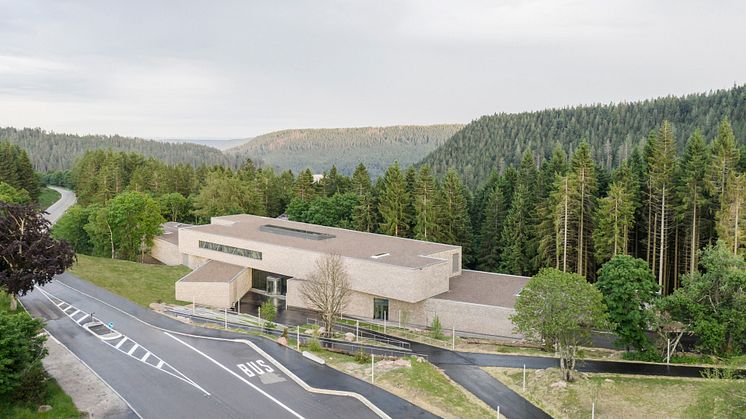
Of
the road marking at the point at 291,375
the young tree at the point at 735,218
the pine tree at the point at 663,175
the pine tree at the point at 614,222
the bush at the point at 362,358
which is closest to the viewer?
the road marking at the point at 291,375

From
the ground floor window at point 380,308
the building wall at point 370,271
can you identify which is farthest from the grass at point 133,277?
the ground floor window at point 380,308

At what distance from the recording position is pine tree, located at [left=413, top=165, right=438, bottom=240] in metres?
67.9

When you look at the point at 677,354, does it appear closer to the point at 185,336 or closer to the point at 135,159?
the point at 185,336

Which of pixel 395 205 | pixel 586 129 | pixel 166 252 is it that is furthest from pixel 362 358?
pixel 586 129

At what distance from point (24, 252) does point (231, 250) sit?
69.6 ft

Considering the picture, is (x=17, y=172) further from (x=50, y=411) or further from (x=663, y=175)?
(x=663, y=175)

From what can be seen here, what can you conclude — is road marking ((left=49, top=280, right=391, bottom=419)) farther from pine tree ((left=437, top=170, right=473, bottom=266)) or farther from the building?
pine tree ((left=437, top=170, right=473, bottom=266))

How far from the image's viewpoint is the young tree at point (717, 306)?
36312mm

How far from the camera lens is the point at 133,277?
195ft

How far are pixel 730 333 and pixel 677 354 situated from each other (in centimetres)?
358

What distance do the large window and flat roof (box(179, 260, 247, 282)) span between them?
1329 mm

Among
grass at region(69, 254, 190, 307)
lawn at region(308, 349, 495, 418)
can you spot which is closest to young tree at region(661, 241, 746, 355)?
lawn at region(308, 349, 495, 418)

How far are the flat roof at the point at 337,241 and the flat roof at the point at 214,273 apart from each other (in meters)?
3.20

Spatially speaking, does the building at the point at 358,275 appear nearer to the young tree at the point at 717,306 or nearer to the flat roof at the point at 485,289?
the flat roof at the point at 485,289
